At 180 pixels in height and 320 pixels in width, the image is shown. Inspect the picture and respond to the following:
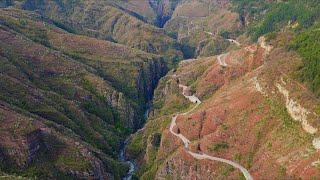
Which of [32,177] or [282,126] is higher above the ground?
[282,126]

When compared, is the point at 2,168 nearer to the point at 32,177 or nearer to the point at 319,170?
the point at 32,177

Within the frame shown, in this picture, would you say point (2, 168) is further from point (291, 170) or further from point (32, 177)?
point (291, 170)

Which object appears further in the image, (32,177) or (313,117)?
(32,177)

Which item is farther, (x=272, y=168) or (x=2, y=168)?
(x=2, y=168)

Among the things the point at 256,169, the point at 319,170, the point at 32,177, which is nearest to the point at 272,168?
the point at 256,169

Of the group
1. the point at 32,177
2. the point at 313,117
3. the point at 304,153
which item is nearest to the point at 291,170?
the point at 304,153

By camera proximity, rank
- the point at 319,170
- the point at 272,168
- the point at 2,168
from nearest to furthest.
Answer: the point at 319,170 → the point at 272,168 → the point at 2,168

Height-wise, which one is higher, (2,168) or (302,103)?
(302,103)

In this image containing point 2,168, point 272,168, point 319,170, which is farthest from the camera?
point 2,168

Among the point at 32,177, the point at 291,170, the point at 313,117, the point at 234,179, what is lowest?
the point at 32,177
